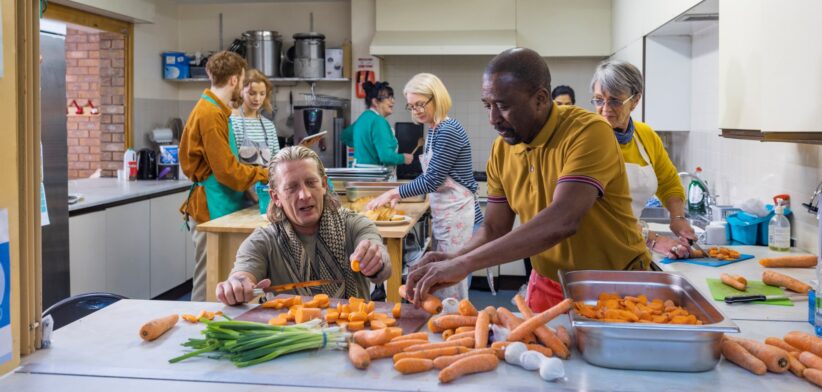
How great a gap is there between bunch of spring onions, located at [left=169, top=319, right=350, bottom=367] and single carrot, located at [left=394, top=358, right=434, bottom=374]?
0.19m

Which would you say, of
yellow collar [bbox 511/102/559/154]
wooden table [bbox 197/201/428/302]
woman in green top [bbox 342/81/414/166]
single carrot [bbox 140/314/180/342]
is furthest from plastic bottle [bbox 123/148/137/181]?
yellow collar [bbox 511/102/559/154]

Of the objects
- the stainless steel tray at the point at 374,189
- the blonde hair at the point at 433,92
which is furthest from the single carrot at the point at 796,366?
Answer: the stainless steel tray at the point at 374,189

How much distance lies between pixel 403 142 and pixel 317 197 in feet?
14.7

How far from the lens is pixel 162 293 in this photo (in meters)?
5.82

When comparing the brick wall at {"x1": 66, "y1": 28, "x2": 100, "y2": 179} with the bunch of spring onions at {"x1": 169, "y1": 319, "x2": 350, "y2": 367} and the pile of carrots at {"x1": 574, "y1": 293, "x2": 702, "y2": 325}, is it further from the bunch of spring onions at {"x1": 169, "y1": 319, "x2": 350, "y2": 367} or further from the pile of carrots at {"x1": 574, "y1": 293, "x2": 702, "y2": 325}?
the pile of carrots at {"x1": 574, "y1": 293, "x2": 702, "y2": 325}

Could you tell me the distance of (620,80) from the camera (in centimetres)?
295

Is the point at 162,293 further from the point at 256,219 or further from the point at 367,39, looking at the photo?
the point at 367,39

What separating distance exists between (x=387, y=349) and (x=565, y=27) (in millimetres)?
5179

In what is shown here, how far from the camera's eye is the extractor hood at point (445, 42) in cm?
629

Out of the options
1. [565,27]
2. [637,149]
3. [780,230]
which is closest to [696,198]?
[780,230]

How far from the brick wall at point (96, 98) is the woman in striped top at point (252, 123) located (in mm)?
2421

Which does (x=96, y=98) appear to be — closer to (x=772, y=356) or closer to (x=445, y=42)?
(x=445, y=42)

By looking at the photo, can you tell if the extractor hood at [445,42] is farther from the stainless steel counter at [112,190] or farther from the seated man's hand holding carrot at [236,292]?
the seated man's hand holding carrot at [236,292]

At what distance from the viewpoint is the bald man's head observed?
6.71 feet
